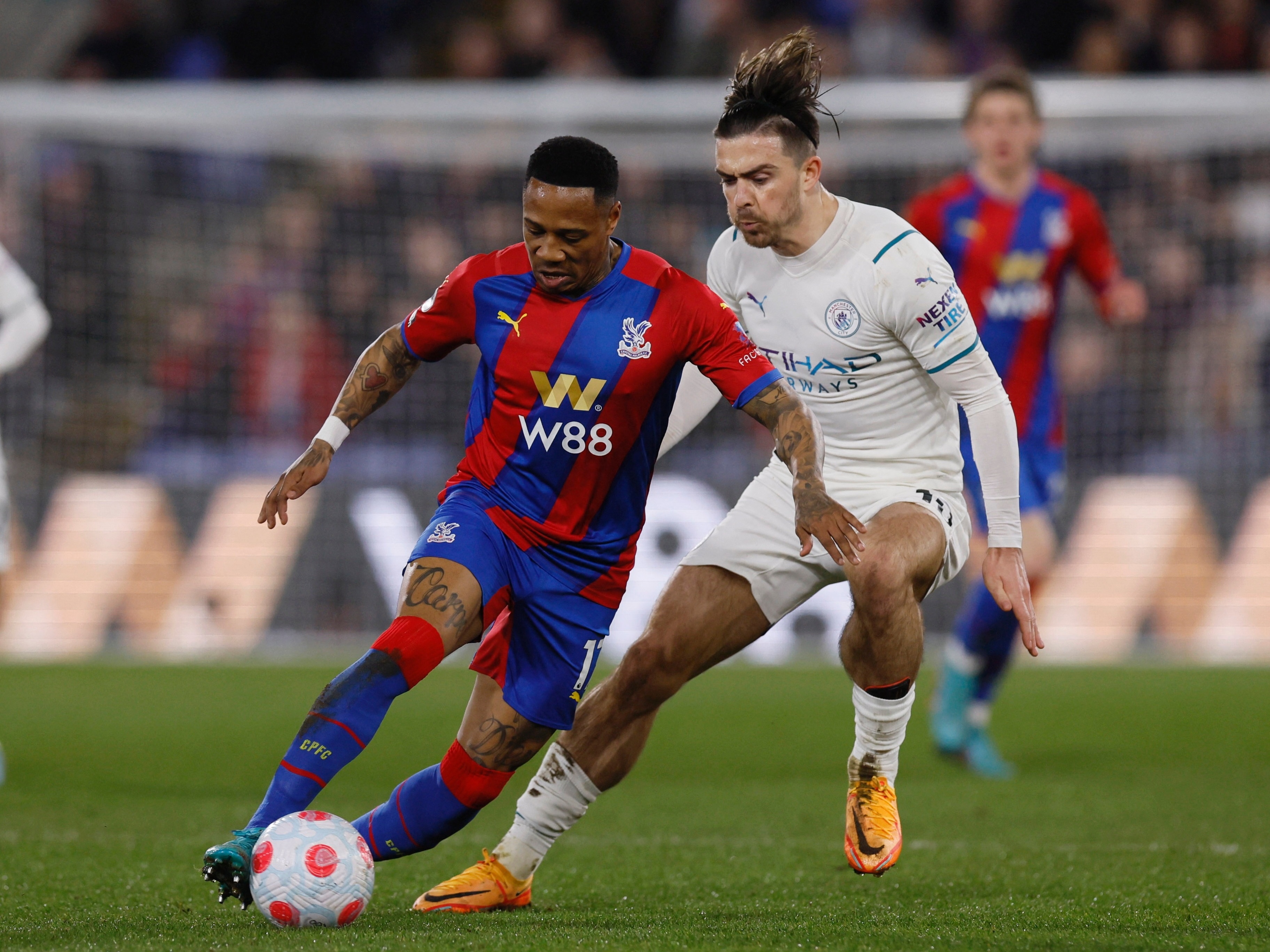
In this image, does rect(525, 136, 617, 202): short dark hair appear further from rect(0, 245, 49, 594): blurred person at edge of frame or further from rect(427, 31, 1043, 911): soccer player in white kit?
rect(0, 245, 49, 594): blurred person at edge of frame

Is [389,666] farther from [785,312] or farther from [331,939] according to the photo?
[785,312]

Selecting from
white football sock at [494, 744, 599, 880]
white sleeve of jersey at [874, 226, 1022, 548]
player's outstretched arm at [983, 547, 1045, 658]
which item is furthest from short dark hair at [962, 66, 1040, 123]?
white football sock at [494, 744, 599, 880]

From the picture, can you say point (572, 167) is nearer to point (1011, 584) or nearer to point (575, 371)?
point (575, 371)

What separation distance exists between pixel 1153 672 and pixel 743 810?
557cm

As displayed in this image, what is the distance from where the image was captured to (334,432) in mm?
4281

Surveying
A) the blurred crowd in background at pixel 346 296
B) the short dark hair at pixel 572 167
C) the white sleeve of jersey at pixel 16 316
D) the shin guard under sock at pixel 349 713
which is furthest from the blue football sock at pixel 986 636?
the blurred crowd in background at pixel 346 296

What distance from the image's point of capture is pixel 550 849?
546 centimetres

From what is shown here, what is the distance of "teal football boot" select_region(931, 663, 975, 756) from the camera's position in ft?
24.6

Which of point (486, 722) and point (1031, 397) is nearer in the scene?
point (486, 722)

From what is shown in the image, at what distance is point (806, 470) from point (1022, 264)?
12.7 ft

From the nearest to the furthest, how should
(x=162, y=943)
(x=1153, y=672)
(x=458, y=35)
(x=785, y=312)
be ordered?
(x=162, y=943), (x=785, y=312), (x=1153, y=672), (x=458, y=35)

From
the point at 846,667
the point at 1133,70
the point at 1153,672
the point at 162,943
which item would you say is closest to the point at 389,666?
the point at 162,943

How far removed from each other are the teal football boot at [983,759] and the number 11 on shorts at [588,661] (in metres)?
3.22

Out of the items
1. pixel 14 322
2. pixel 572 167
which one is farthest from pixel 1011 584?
pixel 14 322
